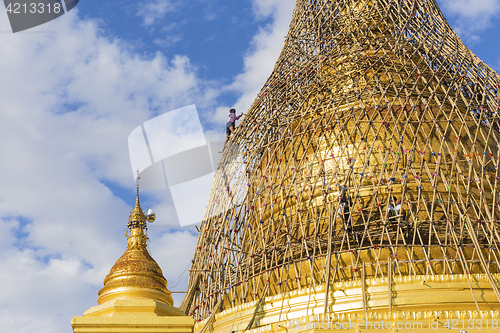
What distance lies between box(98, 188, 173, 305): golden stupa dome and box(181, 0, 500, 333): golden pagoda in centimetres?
120

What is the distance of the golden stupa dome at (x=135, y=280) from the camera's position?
11.2 meters

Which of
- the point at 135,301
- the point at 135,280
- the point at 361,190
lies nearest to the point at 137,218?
the point at 135,280

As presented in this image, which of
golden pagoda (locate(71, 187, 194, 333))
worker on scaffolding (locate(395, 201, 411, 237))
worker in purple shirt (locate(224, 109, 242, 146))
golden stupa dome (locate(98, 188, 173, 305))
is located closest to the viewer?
golden pagoda (locate(71, 187, 194, 333))

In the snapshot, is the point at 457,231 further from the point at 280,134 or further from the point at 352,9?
the point at 352,9

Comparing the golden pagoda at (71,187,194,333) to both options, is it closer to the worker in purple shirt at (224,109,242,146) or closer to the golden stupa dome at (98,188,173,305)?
the golden stupa dome at (98,188,173,305)

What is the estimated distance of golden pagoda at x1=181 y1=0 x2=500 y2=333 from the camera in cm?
1018

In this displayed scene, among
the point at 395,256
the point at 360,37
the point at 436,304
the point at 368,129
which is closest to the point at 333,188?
the point at 368,129

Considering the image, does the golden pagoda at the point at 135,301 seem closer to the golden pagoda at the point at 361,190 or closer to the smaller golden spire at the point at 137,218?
the smaller golden spire at the point at 137,218

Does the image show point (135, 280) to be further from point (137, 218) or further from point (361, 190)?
point (361, 190)

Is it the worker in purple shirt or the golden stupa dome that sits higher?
the worker in purple shirt

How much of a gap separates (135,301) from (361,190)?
5468mm

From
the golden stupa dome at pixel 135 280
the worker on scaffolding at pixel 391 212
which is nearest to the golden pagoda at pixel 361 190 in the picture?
the worker on scaffolding at pixel 391 212

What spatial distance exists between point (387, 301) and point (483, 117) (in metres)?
5.30

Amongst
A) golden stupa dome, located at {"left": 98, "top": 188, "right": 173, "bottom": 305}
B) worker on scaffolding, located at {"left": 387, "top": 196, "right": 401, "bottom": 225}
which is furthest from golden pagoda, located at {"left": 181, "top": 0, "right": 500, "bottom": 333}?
golden stupa dome, located at {"left": 98, "top": 188, "right": 173, "bottom": 305}
